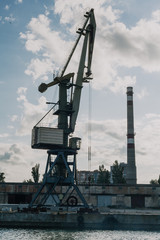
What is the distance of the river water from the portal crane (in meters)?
5.91

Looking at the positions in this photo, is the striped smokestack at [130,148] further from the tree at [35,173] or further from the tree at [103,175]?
Result: the tree at [35,173]

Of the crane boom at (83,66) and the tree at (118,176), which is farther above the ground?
the crane boom at (83,66)

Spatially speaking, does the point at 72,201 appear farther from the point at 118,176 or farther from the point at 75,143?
the point at 118,176

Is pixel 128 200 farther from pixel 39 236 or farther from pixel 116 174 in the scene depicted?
pixel 39 236

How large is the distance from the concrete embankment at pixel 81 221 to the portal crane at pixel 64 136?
2.56 meters

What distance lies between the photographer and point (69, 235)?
27219mm

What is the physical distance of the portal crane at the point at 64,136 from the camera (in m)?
36.1

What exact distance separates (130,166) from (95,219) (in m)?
30.3

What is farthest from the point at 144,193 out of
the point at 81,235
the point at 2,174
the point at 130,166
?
the point at 2,174

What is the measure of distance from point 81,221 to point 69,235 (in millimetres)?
4970

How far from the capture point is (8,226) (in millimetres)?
32094

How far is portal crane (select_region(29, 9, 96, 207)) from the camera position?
36.1m

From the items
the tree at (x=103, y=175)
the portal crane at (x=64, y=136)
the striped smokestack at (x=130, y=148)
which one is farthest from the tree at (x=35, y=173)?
the portal crane at (x=64, y=136)

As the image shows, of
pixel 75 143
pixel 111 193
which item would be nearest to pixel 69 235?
pixel 75 143
